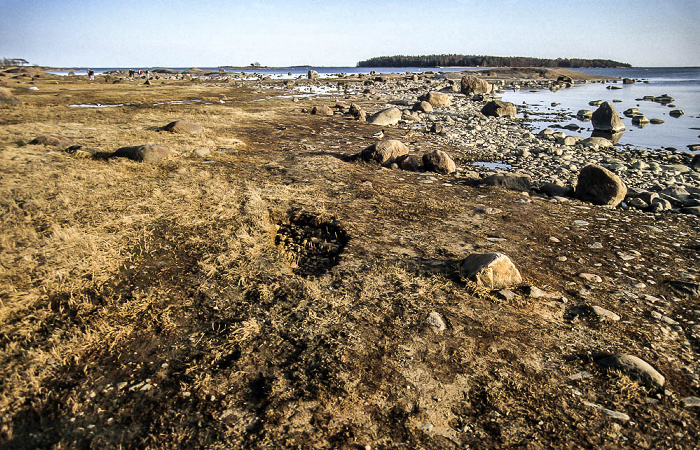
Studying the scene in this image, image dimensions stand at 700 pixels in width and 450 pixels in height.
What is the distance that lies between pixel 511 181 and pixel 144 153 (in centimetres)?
860

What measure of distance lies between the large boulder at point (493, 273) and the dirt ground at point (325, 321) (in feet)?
0.45

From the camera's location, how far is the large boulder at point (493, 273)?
13.4 ft

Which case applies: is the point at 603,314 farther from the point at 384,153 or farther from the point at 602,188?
the point at 384,153

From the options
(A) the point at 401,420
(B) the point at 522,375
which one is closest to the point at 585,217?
(B) the point at 522,375

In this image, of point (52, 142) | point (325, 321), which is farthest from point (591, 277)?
point (52, 142)

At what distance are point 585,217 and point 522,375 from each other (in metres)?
4.71

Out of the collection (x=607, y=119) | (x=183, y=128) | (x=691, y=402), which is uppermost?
(x=607, y=119)

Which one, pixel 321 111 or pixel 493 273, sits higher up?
pixel 321 111

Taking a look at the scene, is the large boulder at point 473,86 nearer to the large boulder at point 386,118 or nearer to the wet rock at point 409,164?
the large boulder at point 386,118

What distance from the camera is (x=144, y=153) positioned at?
8.52 meters

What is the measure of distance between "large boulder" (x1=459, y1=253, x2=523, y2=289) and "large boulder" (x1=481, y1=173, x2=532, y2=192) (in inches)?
165

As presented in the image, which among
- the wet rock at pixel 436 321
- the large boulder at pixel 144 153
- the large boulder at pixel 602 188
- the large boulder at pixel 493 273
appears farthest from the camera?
the large boulder at pixel 144 153

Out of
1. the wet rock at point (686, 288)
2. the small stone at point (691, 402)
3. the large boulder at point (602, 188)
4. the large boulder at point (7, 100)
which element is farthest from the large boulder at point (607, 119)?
the large boulder at point (7, 100)

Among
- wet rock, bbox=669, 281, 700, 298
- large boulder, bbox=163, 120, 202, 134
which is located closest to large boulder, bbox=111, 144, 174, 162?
large boulder, bbox=163, 120, 202, 134
